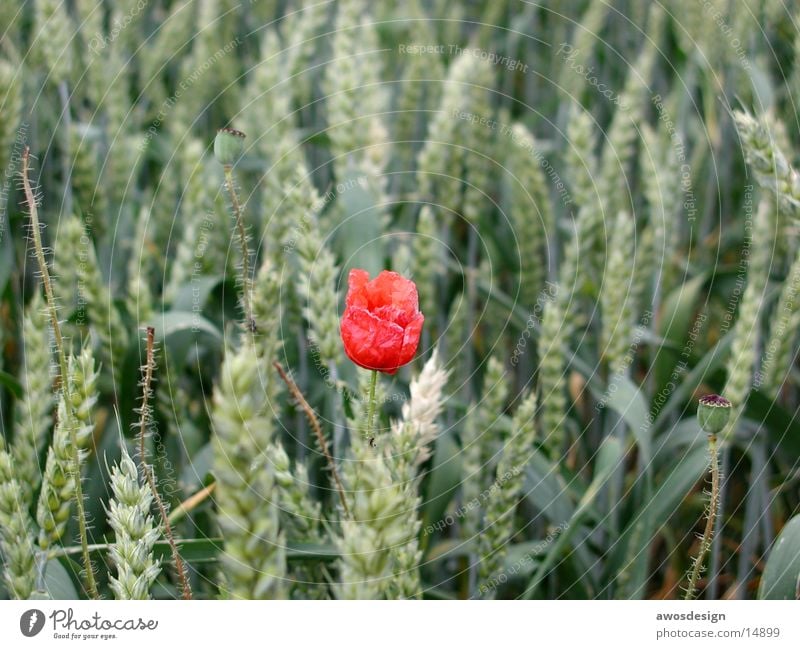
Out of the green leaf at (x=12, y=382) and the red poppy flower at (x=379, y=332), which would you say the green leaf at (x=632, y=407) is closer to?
the red poppy flower at (x=379, y=332)

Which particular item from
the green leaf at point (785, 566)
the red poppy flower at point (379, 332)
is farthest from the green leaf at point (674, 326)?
the red poppy flower at point (379, 332)

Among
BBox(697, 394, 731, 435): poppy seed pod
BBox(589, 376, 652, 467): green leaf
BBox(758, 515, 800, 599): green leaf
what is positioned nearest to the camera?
BBox(697, 394, 731, 435): poppy seed pod

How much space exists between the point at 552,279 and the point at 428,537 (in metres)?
0.36

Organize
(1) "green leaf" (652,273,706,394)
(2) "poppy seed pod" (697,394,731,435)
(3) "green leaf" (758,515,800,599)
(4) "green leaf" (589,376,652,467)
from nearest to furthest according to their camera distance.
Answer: (2) "poppy seed pod" (697,394,731,435) → (3) "green leaf" (758,515,800,599) → (4) "green leaf" (589,376,652,467) → (1) "green leaf" (652,273,706,394)

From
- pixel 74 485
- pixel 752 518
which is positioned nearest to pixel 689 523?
pixel 752 518

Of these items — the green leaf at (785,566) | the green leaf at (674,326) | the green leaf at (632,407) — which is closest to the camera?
the green leaf at (785,566)

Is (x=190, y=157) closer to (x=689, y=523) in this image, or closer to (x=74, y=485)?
(x=74, y=485)

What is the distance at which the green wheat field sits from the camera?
2.00ft
